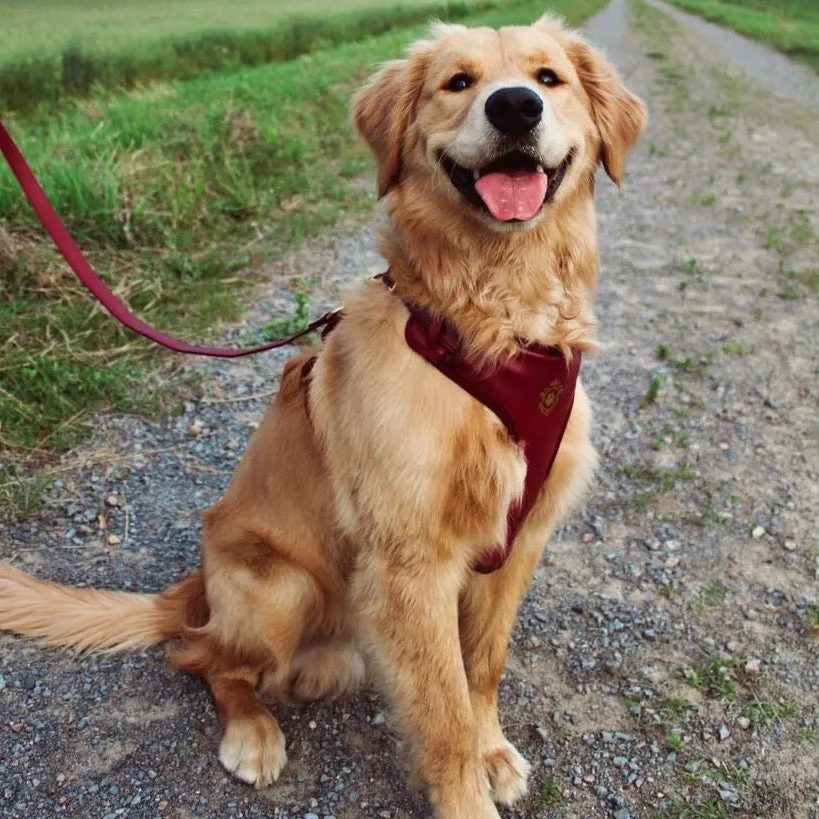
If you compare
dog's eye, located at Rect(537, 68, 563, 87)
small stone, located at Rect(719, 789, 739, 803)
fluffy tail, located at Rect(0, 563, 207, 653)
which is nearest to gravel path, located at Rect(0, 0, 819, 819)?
small stone, located at Rect(719, 789, 739, 803)

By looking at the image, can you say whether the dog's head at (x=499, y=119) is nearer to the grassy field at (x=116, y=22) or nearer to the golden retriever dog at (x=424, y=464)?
the golden retriever dog at (x=424, y=464)

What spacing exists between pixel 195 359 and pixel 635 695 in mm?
2921

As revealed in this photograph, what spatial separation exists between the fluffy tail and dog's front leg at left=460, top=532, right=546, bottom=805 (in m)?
0.88

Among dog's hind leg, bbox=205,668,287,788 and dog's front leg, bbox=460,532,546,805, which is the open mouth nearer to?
dog's front leg, bbox=460,532,546,805

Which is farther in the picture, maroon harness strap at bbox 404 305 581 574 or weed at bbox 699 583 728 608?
weed at bbox 699 583 728 608

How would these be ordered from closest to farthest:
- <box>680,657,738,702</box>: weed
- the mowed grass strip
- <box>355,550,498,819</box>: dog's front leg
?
<box>355,550,498,819</box>: dog's front leg < <box>680,657,738,702</box>: weed < the mowed grass strip

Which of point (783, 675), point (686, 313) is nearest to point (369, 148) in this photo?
point (783, 675)

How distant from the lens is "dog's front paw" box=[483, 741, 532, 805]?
93.8 inches

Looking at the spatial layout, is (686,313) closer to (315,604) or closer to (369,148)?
(369,148)

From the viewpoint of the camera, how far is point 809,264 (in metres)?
6.05

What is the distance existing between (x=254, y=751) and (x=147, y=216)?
13.2ft

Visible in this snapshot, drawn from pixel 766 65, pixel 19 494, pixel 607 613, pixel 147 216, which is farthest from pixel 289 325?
pixel 766 65

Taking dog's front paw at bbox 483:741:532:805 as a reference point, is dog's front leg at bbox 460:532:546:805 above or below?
above

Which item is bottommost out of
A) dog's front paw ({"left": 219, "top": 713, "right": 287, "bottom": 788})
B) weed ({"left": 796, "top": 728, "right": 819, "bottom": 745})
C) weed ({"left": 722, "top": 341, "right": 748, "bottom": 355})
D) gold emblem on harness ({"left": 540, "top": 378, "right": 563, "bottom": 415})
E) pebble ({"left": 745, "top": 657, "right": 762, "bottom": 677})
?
dog's front paw ({"left": 219, "top": 713, "right": 287, "bottom": 788})
